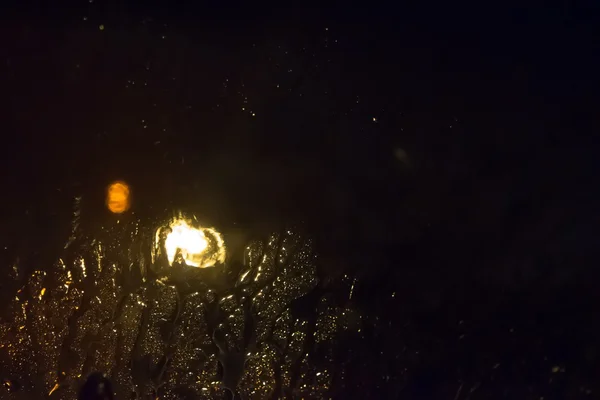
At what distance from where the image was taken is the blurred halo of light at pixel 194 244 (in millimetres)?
2424

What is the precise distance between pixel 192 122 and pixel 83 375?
124 cm

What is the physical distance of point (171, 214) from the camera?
2488mm

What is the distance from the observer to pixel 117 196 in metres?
2.49

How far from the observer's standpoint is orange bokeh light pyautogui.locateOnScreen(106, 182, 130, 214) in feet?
8.11

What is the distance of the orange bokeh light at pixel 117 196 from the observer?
97.3 inches

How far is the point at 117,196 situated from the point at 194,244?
444 mm

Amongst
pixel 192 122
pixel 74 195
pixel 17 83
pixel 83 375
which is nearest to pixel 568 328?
pixel 192 122

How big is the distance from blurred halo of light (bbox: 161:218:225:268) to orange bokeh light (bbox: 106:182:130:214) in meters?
0.22

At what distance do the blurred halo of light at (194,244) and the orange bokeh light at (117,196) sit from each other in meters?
0.22

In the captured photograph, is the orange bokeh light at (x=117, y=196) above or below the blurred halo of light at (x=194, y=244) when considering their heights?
above

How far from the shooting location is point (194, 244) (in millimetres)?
2449

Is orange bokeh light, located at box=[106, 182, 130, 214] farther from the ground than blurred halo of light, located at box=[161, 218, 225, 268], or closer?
farther from the ground

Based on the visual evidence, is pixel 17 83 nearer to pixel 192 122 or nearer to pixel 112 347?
pixel 192 122

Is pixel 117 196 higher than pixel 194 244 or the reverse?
higher
